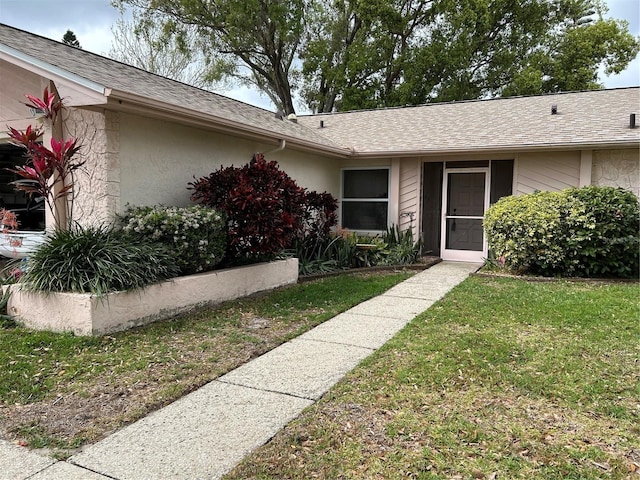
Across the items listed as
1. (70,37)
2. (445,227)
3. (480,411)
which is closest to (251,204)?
(480,411)

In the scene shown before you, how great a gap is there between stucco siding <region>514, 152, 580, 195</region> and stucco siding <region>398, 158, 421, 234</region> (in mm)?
2148

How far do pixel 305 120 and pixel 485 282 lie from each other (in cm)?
845

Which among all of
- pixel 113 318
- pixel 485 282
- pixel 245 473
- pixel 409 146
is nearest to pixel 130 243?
pixel 113 318

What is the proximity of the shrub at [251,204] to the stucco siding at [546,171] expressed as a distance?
18.3ft

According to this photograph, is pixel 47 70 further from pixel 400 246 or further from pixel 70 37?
pixel 70 37

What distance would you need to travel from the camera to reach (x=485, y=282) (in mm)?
7883

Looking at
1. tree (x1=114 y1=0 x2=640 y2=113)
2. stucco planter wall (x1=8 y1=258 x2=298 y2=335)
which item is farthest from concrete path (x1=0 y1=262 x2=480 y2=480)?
tree (x1=114 y1=0 x2=640 y2=113)

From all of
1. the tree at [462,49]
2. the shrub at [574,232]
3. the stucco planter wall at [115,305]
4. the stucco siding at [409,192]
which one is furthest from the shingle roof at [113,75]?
the tree at [462,49]

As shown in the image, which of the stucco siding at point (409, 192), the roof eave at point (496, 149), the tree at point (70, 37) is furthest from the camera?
the tree at point (70, 37)

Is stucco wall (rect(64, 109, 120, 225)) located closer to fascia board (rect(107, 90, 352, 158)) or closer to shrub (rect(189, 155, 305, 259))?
fascia board (rect(107, 90, 352, 158))

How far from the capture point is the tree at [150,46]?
77.2 ft

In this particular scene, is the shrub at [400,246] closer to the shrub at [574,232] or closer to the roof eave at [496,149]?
the roof eave at [496,149]

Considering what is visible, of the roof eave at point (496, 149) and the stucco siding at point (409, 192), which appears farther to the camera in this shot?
the stucco siding at point (409, 192)

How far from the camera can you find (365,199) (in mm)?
11414
